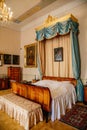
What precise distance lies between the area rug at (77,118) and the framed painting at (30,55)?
3907 mm

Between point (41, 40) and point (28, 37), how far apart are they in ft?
7.00

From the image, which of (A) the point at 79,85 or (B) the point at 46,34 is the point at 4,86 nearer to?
(B) the point at 46,34

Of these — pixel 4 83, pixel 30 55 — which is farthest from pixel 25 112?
pixel 30 55

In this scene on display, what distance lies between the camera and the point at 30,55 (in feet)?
23.4

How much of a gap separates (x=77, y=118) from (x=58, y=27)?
3.44 m

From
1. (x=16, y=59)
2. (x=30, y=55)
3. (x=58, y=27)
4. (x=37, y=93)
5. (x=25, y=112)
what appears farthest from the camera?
(x=16, y=59)

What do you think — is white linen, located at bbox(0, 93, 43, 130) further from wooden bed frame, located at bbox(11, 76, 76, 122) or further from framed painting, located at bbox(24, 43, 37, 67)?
framed painting, located at bbox(24, 43, 37, 67)

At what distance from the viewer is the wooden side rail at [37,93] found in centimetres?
301

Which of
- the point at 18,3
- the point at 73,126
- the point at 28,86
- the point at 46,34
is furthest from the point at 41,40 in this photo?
the point at 73,126

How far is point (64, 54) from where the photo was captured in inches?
203

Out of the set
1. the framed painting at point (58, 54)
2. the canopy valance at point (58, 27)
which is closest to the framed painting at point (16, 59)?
the canopy valance at point (58, 27)

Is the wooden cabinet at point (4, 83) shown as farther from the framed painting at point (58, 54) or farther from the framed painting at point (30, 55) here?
the framed painting at point (58, 54)

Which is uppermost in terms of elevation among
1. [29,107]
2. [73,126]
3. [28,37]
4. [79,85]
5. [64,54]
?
[28,37]

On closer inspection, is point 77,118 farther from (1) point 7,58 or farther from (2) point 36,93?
(1) point 7,58
